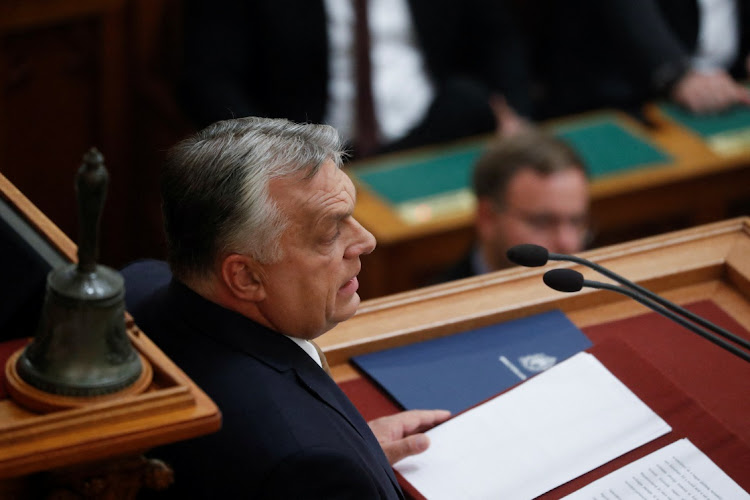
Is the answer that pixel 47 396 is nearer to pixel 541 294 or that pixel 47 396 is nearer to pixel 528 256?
pixel 528 256

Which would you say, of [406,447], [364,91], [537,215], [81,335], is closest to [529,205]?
[537,215]

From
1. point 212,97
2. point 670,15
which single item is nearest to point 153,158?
point 212,97

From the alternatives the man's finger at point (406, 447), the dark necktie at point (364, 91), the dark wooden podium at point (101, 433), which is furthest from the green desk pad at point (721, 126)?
the dark wooden podium at point (101, 433)

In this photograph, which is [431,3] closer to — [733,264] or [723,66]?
[723,66]

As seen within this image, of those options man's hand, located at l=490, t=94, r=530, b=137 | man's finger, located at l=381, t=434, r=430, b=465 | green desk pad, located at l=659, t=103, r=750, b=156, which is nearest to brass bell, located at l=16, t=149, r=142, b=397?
man's finger, located at l=381, t=434, r=430, b=465

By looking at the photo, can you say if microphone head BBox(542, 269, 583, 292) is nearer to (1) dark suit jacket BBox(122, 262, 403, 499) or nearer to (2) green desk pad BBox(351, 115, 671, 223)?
(1) dark suit jacket BBox(122, 262, 403, 499)

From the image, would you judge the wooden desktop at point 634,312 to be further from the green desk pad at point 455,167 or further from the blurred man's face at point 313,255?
the green desk pad at point 455,167

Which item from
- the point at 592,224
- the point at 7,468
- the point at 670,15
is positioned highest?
the point at 7,468

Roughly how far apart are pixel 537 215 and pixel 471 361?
1.27 m

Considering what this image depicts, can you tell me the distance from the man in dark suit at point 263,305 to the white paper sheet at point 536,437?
0.16 meters

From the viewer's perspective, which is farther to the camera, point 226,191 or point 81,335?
point 226,191

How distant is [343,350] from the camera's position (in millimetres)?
2248

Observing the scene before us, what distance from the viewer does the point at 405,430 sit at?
201cm

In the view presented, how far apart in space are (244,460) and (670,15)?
3977 millimetres
